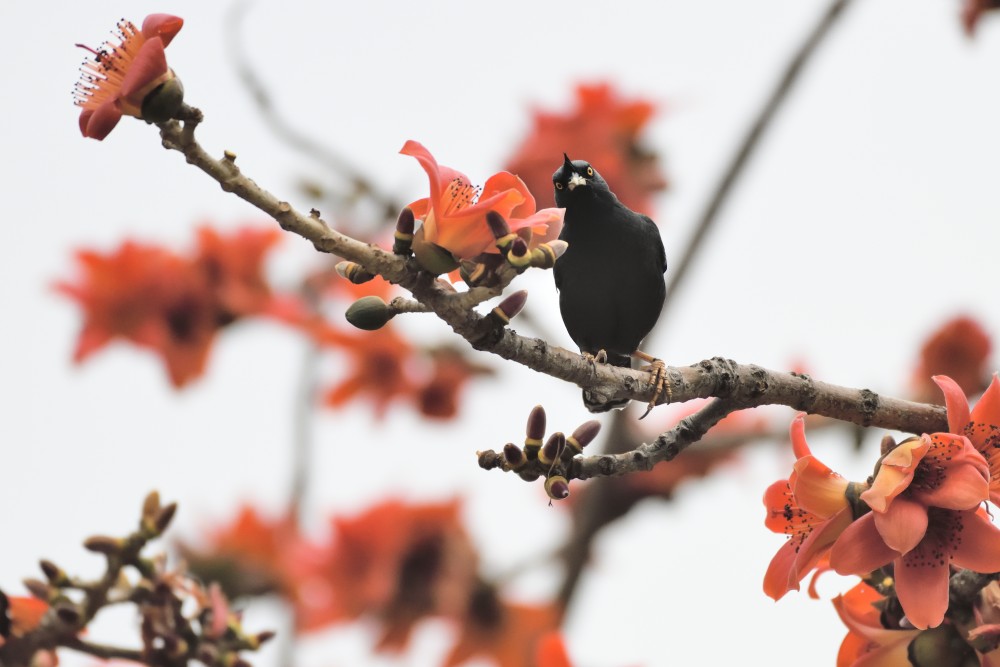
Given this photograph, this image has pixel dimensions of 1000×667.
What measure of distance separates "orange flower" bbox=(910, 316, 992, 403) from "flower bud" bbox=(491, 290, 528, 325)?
2007 mm

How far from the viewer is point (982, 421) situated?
1.04m

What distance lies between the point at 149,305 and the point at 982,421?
2102mm

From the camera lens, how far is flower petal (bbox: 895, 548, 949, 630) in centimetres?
96

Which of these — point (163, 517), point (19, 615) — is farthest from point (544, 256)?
point (19, 615)

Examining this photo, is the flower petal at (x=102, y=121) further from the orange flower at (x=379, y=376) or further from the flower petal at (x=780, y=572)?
the orange flower at (x=379, y=376)

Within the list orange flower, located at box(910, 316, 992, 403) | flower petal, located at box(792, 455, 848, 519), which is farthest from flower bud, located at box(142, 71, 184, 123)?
orange flower, located at box(910, 316, 992, 403)

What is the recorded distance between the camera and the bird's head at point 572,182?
1.24 m

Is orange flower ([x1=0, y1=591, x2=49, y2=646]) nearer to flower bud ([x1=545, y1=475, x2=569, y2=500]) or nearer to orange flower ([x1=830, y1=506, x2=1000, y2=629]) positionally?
flower bud ([x1=545, y1=475, x2=569, y2=500])

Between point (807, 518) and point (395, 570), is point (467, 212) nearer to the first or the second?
point (807, 518)

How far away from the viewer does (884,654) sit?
1.07 meters

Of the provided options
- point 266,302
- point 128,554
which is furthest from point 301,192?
point 128,554

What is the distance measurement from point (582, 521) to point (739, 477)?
0.67m

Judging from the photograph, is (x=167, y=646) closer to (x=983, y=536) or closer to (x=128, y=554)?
(x=128, y=554)

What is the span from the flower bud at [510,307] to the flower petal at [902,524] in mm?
357
